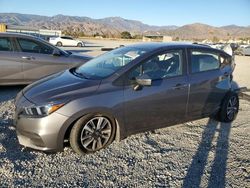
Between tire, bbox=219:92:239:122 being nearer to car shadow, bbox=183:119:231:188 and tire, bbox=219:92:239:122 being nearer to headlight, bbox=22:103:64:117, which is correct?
car shadow, bbox=183:119:231:188

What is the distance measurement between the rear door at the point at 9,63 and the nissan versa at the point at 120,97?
115 inches

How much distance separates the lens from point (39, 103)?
349cm

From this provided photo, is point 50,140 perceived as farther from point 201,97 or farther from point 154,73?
point 201,97

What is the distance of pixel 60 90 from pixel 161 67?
1606 mm

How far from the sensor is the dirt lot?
3154mm

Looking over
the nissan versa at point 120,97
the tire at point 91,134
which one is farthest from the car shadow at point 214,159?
the tire at point 91,134

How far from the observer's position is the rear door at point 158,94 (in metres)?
3.90

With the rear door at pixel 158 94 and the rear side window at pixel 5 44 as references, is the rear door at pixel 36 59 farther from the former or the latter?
the rear door at pixel 158 94

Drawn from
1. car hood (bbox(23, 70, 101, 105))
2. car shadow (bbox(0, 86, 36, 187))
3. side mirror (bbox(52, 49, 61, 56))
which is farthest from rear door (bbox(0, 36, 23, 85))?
car hood (bbox(23, 70, 101, 105))

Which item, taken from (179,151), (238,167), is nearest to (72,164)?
(179,151)

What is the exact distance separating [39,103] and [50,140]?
1.63 feet

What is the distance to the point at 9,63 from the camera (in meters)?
6.77

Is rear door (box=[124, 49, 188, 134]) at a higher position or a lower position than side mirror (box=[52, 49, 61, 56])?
lower

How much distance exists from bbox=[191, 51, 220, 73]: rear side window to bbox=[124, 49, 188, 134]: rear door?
0.26 metres
